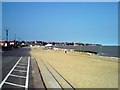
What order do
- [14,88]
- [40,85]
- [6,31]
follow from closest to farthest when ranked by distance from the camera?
[14,88], [40,85], [6,31]

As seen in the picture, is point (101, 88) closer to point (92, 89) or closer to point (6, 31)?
point (92, 89)

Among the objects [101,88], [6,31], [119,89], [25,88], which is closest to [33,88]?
[25,88]

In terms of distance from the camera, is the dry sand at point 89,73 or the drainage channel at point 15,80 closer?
the drainage channel at point 15,80

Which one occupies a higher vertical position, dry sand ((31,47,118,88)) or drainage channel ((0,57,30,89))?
drainage channel ((0,57,30,89))

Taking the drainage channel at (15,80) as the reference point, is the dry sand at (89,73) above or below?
below

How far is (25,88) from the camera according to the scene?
11.0 meters

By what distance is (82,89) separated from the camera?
10930 millimetres

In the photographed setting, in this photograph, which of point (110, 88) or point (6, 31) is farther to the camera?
point (6, 31)

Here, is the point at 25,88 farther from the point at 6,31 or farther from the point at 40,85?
the point at 6,31

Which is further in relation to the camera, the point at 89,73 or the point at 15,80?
the point at 89,73

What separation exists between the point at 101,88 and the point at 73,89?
Result: 1.35m

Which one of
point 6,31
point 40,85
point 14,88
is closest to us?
point 14,88

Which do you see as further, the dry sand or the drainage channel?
the dry sand

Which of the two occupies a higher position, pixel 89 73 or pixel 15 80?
pixel 15 80
